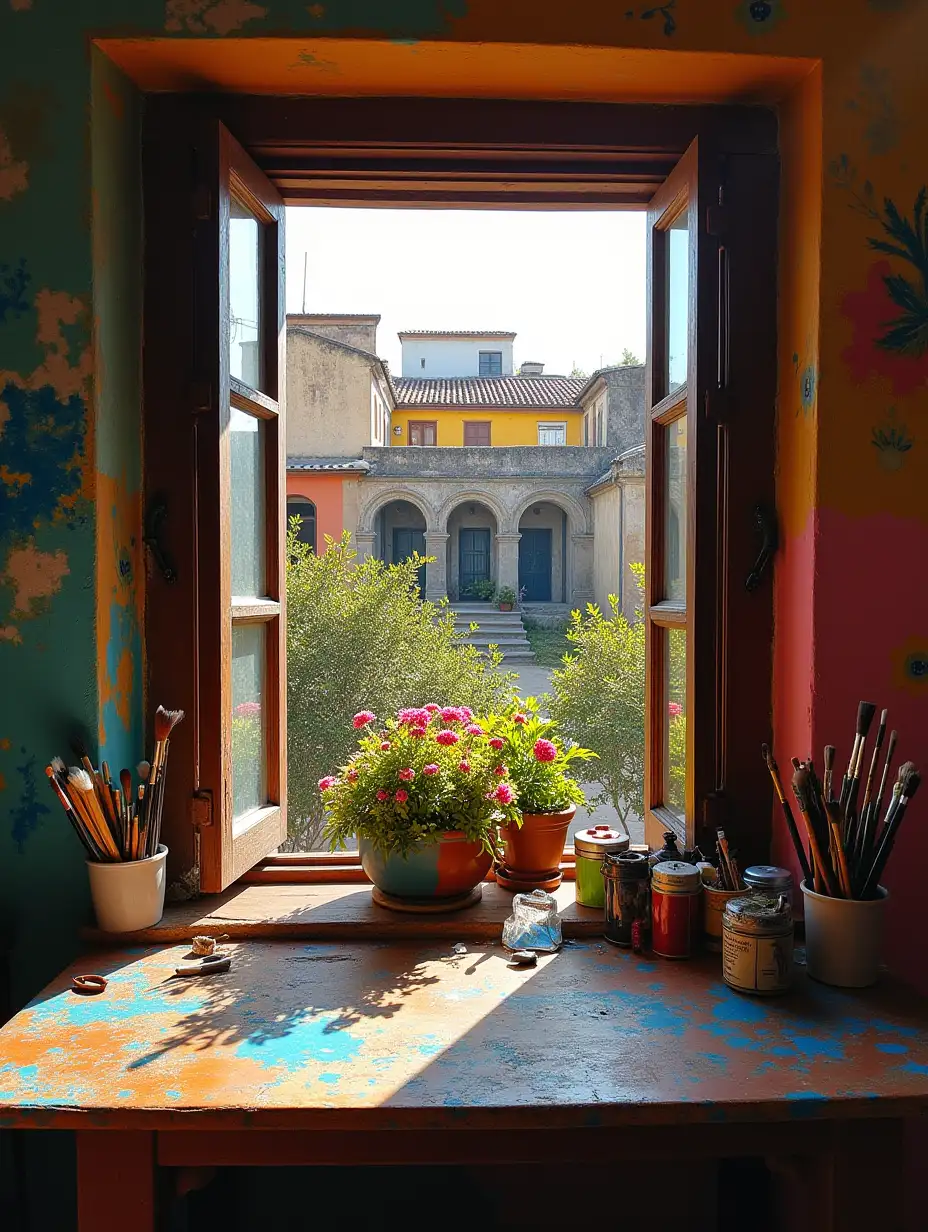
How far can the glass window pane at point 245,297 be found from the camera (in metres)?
1.98

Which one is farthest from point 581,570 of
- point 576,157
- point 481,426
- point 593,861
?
point 593,861

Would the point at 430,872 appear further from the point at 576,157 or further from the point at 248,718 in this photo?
the point at 576,157

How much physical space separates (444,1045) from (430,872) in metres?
0.47

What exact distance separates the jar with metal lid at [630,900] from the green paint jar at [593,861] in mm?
97

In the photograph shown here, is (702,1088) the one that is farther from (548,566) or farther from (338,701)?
(548,566)

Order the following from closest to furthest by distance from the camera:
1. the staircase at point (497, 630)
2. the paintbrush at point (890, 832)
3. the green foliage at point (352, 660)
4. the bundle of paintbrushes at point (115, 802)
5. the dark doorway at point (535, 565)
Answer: the paintbrush at point (890, 832) → the bundle of paintbrushes at point (115, 802) → the green foliage at point (352, 660) → the staircase at point (497, 630) → the dark doorway at point (535, 565)

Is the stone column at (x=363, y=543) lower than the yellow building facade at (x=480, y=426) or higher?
lower

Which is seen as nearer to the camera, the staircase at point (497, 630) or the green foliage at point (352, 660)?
the green foliage at point (352, 660)

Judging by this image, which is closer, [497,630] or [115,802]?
[115,802]

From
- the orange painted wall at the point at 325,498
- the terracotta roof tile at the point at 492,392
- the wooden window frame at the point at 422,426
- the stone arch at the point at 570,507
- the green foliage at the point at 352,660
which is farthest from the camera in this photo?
the wooden window frame at the point at 422,426

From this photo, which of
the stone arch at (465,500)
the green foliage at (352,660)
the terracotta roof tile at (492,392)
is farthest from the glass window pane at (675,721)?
the terracotta roof tile at (492,392)

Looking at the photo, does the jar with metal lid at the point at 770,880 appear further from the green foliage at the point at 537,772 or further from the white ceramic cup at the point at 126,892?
the white ceramic cup at the point at 126,892

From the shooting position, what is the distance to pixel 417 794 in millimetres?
1878

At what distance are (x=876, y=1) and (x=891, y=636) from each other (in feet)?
3.97
